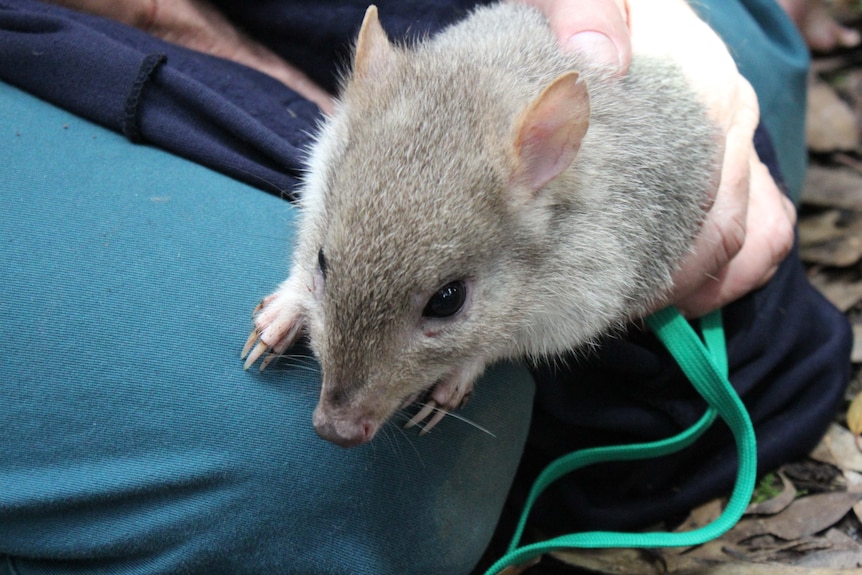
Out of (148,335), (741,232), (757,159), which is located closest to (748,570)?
(741,232)

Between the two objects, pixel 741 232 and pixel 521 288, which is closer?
pixel 521 288

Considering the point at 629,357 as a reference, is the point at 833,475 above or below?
below

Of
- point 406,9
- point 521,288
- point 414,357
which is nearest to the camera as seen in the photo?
point 414,357

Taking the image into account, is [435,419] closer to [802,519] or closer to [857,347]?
[802,519]

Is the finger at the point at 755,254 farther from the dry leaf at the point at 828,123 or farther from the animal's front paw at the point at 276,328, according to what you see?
the dry leaf at the point at 828,123

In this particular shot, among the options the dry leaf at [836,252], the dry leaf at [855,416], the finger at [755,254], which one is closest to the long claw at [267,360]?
the finger at [755,254]

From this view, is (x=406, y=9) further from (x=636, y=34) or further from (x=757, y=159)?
(x=757, y=159)

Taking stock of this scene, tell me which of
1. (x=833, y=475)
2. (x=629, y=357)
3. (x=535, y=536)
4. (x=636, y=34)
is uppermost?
(x=636, y=34)

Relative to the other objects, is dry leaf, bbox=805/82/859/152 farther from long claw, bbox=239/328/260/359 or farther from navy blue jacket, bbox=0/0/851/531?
long claw, bbox=239/328/260/359

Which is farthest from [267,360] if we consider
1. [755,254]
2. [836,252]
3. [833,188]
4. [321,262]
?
[833,188]
